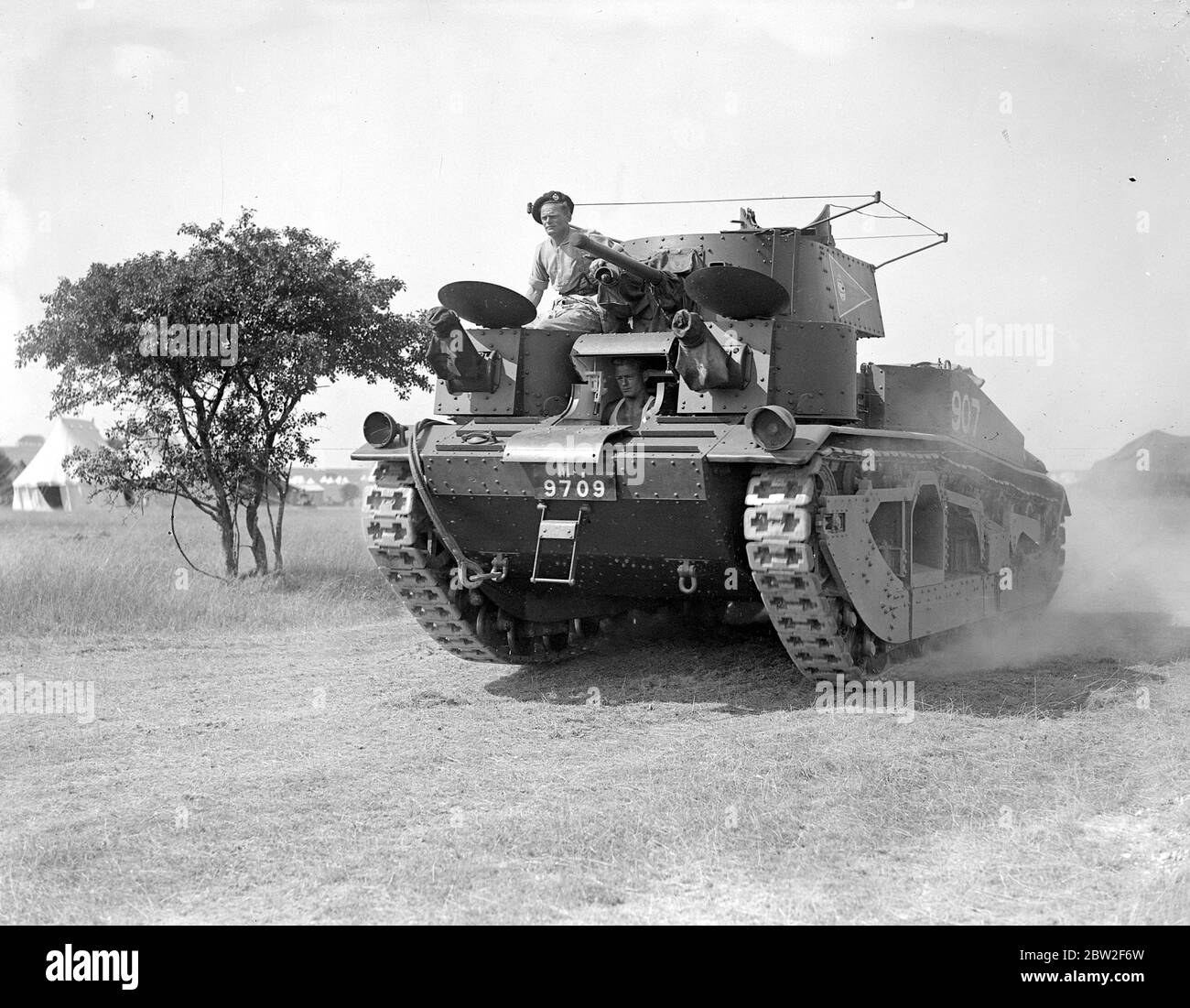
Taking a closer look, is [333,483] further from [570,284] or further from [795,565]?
[795,565]

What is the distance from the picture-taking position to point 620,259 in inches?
357

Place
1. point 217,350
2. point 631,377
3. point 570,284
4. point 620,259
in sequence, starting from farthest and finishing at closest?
point 217,350 → point 570,284 → point 631,377 → point 620,259

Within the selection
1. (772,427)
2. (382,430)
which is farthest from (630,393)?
(382,430)

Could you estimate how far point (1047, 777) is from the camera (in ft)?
21.8

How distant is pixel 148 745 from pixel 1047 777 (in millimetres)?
5077

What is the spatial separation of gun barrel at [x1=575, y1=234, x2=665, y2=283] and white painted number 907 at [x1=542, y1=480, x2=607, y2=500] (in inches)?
62.8

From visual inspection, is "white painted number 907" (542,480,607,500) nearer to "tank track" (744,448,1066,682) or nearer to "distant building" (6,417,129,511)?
"tank track" (744,448,1066,682)

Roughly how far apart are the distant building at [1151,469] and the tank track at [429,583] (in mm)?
16104

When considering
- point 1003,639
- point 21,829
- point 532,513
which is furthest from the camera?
point 1003,639

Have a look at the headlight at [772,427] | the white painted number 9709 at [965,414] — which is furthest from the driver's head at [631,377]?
the white painted number 9709 at [965,414]

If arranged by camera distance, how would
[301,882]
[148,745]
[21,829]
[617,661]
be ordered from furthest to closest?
[617,661] → [148,745] → [21,829] → [301,882]

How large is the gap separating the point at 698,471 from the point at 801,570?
0.86 metres
